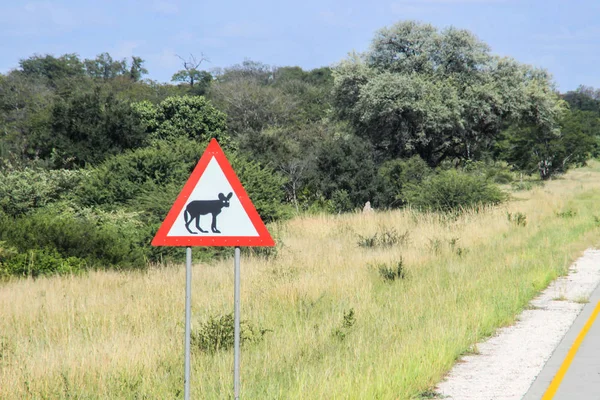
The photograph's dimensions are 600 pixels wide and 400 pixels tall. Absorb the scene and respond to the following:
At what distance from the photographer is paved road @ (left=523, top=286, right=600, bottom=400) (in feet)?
21.6

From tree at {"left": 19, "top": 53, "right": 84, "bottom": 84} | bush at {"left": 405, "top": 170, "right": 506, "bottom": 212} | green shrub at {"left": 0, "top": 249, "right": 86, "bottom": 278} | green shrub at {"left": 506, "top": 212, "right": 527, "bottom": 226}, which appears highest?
tree at {"left": 19, "top": 53, "right": 84, "bottom": 84}

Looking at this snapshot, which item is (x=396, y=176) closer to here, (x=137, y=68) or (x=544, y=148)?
(x=544, y=148)

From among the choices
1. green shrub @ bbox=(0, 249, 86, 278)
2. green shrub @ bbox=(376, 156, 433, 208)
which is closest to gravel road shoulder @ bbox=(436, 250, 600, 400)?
green shrub @ bbox=(0, 249, 86, 278)

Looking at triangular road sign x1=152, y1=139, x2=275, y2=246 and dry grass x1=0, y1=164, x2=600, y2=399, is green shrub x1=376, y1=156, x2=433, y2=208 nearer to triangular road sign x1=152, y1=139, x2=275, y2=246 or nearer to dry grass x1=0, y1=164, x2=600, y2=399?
dry grass x1=0, y1=164, x2=600, y2=399

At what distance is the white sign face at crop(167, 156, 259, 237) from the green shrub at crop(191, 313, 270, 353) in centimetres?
245

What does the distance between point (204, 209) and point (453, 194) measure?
→ 24.4m

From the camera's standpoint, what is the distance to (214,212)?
6027 mm

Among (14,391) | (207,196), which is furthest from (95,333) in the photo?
(207,196)

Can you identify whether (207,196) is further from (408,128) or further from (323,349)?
(408,128)

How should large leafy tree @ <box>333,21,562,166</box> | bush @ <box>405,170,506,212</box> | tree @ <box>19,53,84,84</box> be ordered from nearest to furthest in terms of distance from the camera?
1. bush @ <box>405,170,506,212</box>
2. large leafy tree @ <box>333,21,562,166</box>
3. tree @ <box>19,53,84,84</box>

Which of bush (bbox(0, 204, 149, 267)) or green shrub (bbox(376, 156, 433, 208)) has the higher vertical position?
green shrub (bbox(376, 156, 433, 208))

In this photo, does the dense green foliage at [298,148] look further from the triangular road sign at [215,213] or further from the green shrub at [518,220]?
the triangular road sign at [215,213]

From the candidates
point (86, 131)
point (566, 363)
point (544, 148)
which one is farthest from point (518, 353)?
point (544, 148)

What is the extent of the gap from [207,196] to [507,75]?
4094 cm
